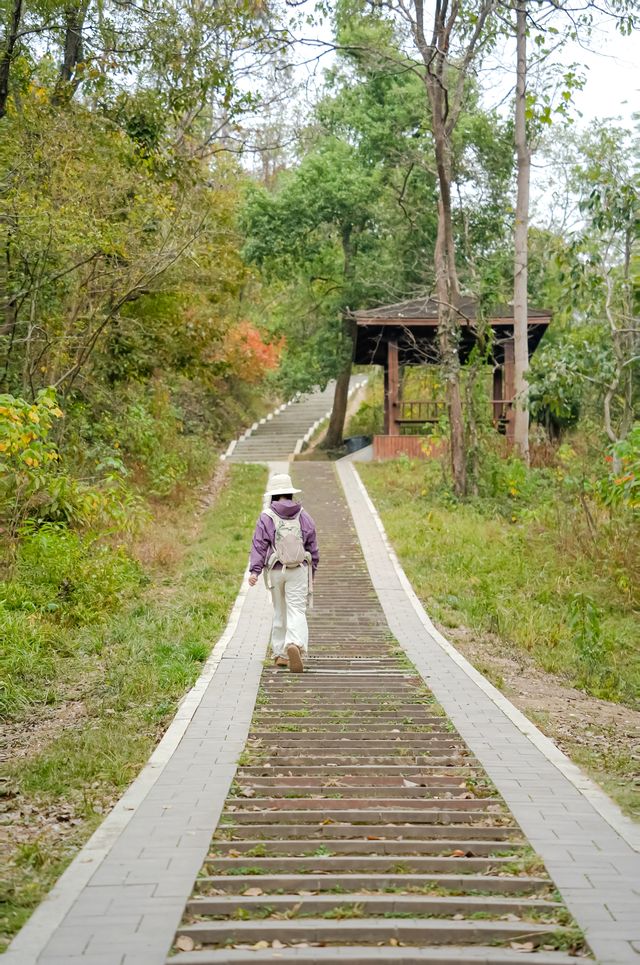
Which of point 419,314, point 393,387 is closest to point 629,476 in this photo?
point 419,314

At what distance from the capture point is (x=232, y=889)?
468 cm

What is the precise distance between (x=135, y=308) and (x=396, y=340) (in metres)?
12.0

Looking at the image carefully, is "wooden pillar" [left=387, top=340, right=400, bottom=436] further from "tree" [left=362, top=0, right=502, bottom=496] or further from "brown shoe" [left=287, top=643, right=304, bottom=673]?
"brown shoe" [left=287, top=643, right=304, bottom=673]


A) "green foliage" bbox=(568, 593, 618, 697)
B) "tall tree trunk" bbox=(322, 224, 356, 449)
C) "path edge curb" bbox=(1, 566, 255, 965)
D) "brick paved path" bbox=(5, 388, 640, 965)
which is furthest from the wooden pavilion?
"path edge curb" bbox=(1, 566, 255, 965)

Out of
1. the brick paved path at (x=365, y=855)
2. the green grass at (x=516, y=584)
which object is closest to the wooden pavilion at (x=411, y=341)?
the green grass at (x=516, y=584)

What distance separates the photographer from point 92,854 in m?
4.96

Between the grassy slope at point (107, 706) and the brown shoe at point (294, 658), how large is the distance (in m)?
0.88

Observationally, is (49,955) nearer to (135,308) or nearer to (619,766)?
(619,766)

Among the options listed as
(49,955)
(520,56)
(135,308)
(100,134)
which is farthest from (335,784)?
(520,56)

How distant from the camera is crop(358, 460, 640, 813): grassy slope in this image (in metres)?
10.7

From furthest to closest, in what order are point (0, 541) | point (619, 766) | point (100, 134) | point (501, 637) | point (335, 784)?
point (100, 134) < point (0, 541) < point (501, 637) < point (619, 766) < point (335, 784)

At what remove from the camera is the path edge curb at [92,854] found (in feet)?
13.2

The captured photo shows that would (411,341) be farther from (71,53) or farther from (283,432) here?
(71,53)

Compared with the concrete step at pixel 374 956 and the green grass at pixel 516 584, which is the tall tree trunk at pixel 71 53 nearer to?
the green grass at pixel 516 584
